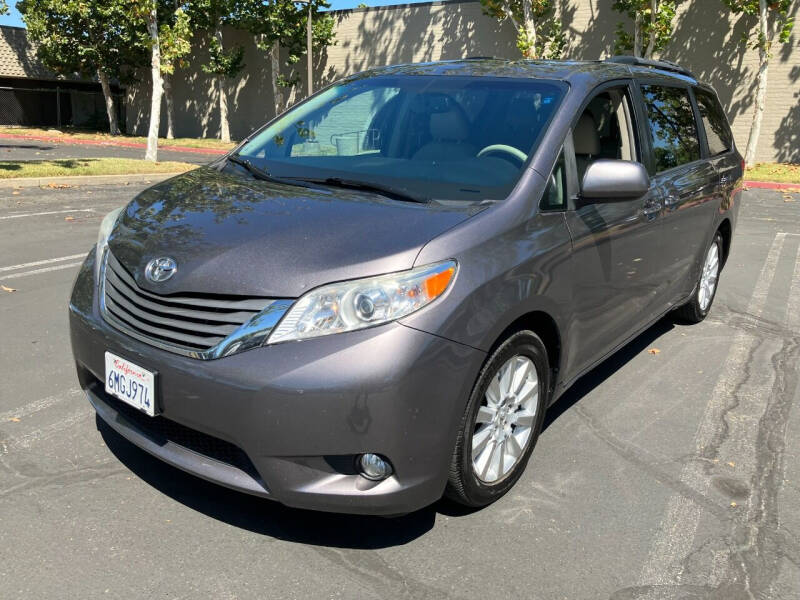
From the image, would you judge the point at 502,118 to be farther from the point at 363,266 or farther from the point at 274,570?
the point at 274,570

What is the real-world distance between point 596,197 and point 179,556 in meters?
2.26

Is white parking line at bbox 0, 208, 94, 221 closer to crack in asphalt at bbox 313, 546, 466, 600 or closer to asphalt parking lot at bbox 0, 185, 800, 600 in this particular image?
asphalt parking lot at bbox 0, 185, 800, 600

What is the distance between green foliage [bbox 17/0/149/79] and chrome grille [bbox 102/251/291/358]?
3186 centimetres

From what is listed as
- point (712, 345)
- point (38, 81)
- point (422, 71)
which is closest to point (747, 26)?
point (712, 345)

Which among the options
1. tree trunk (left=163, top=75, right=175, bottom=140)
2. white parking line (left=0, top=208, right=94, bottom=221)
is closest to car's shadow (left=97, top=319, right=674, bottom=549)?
white parking line (left=0, top=208, right=94, bottom=221)

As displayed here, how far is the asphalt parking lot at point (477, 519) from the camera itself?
2.58 metres

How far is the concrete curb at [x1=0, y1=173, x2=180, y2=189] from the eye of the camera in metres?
12.1

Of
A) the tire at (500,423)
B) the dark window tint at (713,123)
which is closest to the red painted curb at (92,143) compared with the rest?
the dark window tint at (713,123)

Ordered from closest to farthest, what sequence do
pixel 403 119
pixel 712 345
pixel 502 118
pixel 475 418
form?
1. pixel 475 418
2. pixel 502 118
3. pixel 403 119
4. pixel 712 345

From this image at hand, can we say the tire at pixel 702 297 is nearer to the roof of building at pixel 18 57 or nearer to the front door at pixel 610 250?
the front door at pixel 610 250

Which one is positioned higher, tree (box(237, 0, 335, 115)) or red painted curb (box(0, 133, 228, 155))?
tree (box(237, 0, 335, 115))

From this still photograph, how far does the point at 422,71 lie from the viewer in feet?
13.7

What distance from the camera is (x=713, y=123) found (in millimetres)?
5652

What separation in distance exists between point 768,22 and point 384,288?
24.0 metres
